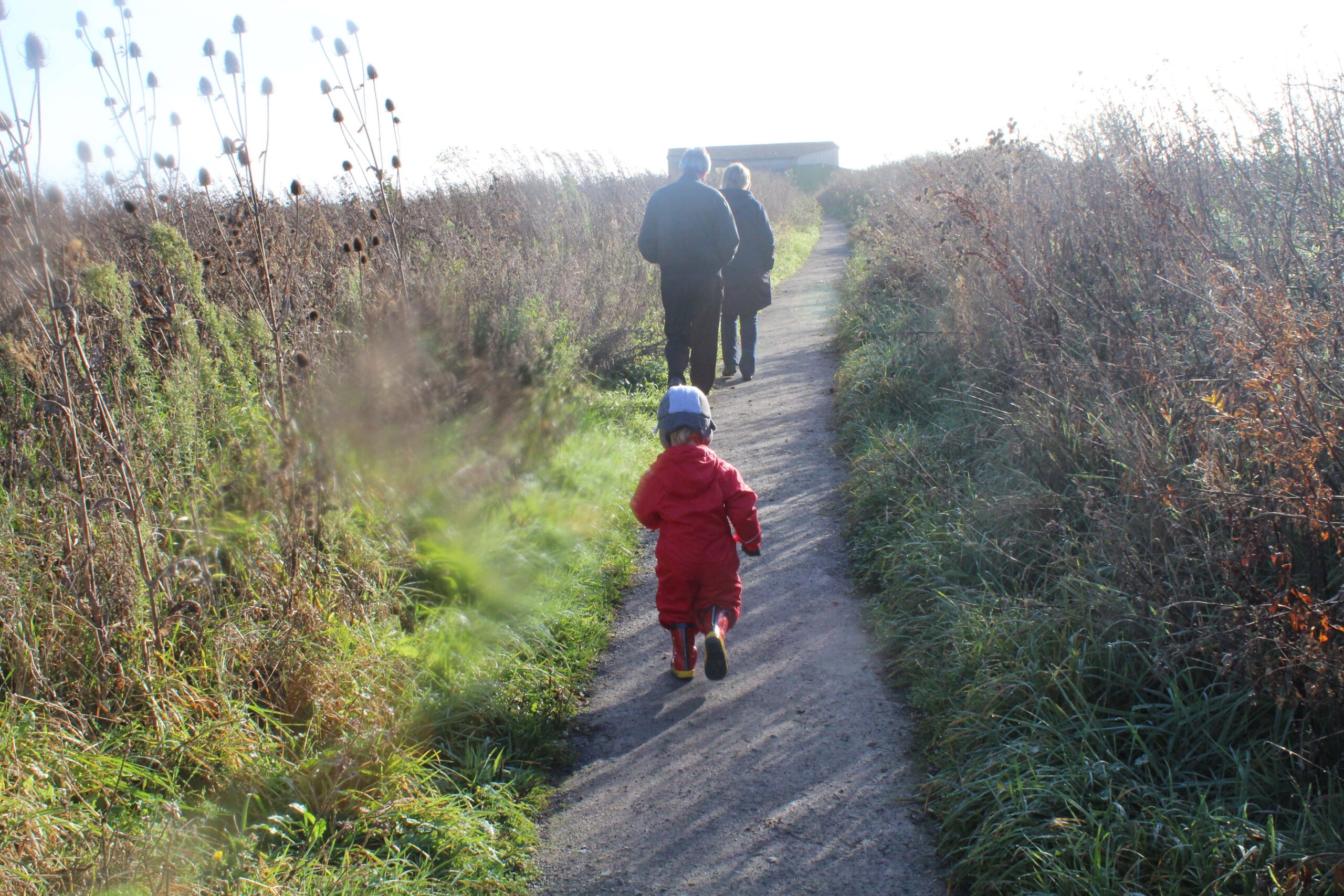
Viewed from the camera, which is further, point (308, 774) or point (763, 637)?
point (763, 637)

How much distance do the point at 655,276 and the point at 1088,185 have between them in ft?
19.5

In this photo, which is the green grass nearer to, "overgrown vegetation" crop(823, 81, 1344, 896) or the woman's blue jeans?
"overgrown vegetation" crop(823, 81, 1344, 896)

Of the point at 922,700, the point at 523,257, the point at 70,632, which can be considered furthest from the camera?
the point at 523,257

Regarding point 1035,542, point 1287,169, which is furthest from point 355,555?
point 1287,169

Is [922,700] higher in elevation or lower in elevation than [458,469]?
lower

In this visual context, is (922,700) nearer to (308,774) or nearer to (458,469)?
(308,774)

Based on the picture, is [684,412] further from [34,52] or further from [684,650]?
[34,52]

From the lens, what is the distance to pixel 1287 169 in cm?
477

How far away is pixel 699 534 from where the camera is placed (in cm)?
370

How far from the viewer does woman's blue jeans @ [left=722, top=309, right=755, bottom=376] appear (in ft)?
29.7

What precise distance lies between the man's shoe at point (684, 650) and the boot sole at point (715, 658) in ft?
0.55

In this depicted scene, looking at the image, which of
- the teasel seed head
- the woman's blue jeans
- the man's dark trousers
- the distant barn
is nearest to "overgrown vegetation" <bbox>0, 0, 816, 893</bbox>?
the teasel seed head

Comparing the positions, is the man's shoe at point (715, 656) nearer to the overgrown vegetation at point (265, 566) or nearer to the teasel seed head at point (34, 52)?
the overgrown vegetation at point (265, 566)

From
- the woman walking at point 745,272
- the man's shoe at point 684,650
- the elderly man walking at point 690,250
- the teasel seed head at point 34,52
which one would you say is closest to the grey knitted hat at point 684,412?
the man's shoe at point 684,650
